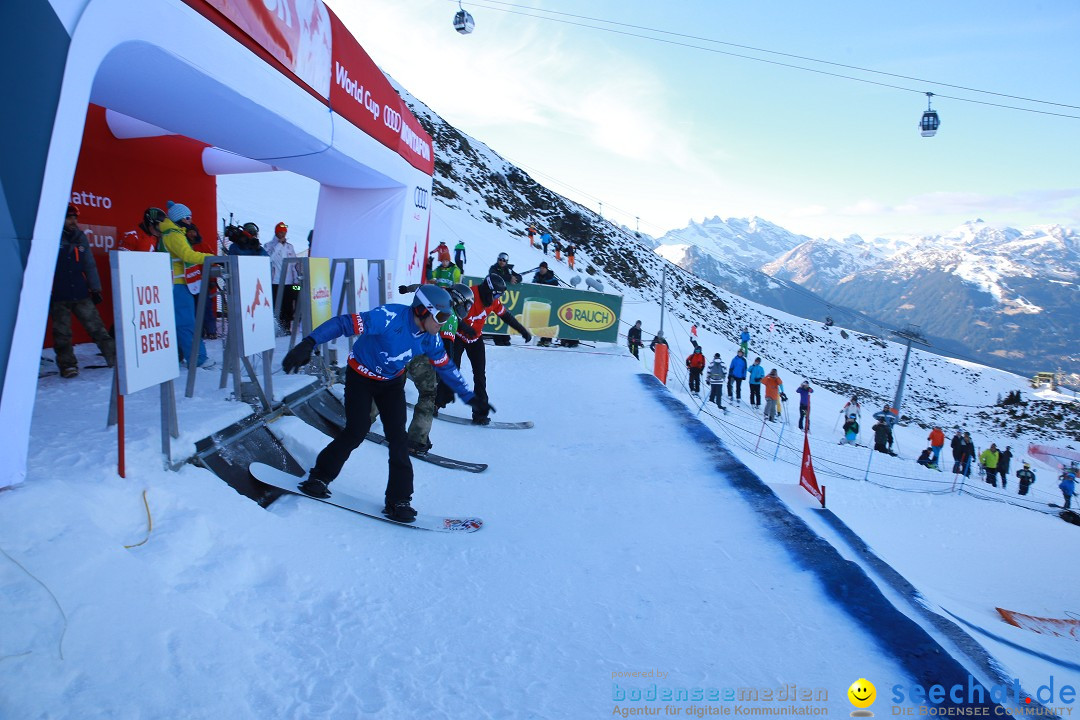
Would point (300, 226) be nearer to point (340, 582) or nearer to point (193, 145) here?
point (193, 145)

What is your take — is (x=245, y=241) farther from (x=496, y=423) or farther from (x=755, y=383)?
(x=755, y=383)

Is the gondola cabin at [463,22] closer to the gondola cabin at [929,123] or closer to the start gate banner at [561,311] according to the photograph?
the start gate banner at [561,311]

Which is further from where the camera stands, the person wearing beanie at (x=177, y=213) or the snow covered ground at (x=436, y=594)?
the person wearing beanie at (x=177, y=213)

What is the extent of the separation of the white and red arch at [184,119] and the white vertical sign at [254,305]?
1.35 m

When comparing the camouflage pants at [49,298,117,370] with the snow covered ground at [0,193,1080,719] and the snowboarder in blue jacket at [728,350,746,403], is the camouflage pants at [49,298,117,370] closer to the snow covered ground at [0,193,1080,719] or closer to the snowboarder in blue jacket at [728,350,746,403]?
the snow covered ground at [0,193,1080,719]

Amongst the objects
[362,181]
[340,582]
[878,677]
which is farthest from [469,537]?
[362,181]

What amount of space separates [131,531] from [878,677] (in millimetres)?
3702

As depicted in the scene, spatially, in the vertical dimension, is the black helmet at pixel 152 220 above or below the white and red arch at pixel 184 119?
below

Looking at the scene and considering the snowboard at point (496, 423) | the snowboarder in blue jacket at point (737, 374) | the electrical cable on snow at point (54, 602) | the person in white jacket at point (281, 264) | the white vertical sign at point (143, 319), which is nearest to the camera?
the electrical cable on snow at point (54, 602)

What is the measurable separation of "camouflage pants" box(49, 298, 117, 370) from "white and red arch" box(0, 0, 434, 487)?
5.02 ft

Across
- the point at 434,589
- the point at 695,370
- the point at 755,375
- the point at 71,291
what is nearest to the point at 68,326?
the point at 71,291

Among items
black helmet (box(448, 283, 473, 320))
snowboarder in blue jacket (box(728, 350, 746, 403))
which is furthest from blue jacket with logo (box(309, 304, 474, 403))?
snowboarder in blue jacket (box(728, 350, 746, 403))

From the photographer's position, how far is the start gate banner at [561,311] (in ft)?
44.3

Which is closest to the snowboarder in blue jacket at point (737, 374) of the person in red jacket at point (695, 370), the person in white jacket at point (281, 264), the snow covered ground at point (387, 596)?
the person in red jacket at point (695, 370)
